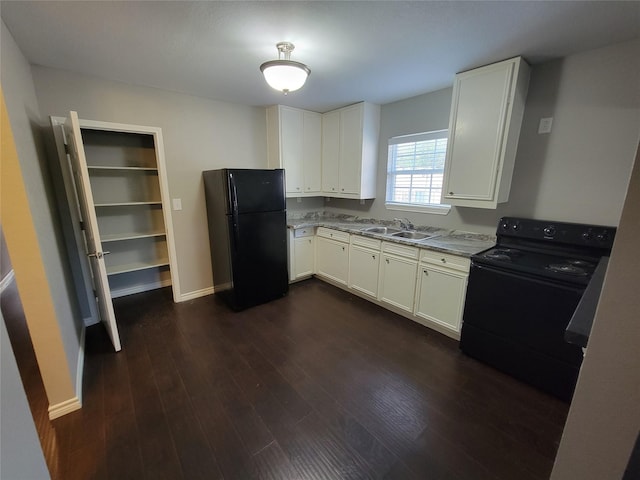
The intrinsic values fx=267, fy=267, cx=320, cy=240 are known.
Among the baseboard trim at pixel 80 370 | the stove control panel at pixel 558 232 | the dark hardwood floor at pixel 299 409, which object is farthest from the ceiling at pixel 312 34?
the dark hardwood floor at pixel 299 409

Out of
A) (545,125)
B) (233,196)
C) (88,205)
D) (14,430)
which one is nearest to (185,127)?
(233,196)

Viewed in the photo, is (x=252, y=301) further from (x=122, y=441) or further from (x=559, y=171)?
(x=559, y=171)

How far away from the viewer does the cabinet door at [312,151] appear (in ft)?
12.1

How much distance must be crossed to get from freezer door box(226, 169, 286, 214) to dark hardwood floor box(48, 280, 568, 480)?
127 cm

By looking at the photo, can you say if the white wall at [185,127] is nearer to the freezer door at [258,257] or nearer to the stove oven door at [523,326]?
the freezer door at [258,257]

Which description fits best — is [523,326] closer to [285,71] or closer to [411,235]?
[411,235]

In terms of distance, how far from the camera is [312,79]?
8.29ft

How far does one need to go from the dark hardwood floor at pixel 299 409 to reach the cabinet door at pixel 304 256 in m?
1.16

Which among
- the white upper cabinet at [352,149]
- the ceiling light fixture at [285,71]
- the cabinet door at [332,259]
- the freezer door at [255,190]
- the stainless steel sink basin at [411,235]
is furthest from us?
the cabinet door at [332,259]

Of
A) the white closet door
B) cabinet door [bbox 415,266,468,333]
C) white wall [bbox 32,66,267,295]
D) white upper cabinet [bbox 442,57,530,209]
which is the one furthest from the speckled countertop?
the white closet door

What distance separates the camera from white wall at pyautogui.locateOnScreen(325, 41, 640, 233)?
1.88 meters

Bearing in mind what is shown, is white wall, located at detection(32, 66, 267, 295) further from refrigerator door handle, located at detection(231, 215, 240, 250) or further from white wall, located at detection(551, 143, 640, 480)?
white wall, located at detection(551, 143, 640, 480)

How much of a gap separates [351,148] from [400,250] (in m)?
1.54

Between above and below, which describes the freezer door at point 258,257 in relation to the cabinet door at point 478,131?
below
